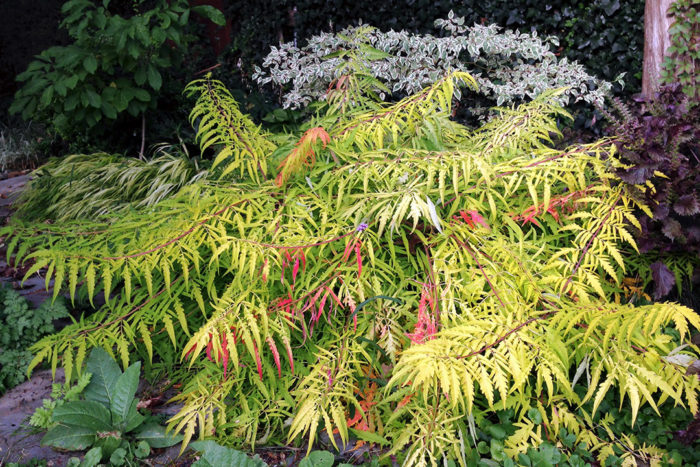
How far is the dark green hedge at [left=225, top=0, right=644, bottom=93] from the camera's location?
12.4 feet

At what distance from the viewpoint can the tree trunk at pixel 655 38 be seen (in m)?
3.26

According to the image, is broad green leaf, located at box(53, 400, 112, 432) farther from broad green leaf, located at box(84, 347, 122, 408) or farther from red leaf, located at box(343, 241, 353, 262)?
red leaf, located at box(343, 241, 353, 262)

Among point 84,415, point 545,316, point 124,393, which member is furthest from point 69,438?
point 545,316

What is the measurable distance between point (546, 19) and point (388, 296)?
3144 mm

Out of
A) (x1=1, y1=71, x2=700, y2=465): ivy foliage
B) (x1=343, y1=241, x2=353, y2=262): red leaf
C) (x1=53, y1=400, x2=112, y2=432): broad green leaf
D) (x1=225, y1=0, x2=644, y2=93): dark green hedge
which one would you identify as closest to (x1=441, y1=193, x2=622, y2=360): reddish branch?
(x1=1, y1=71, x2=700, y2=465): ivy foliage

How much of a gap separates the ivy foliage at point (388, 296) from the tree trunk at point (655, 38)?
147cm

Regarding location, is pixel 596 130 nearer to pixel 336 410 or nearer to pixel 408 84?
pixel 408 84

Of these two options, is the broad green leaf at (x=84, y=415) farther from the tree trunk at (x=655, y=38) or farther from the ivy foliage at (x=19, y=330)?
the tree trunk at (x=655, y=38)

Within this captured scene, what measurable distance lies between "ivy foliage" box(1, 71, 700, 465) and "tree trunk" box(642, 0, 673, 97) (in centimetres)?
147

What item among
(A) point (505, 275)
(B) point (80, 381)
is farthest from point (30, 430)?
(A) point (505, 275)

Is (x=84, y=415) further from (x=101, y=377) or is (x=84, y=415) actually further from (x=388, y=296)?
(x=388, y=296)

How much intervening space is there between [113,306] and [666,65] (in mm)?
3255

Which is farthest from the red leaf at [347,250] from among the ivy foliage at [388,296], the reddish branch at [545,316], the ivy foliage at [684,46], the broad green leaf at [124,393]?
the ivy foliage at [684,46]

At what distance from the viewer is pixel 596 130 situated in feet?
12.7
